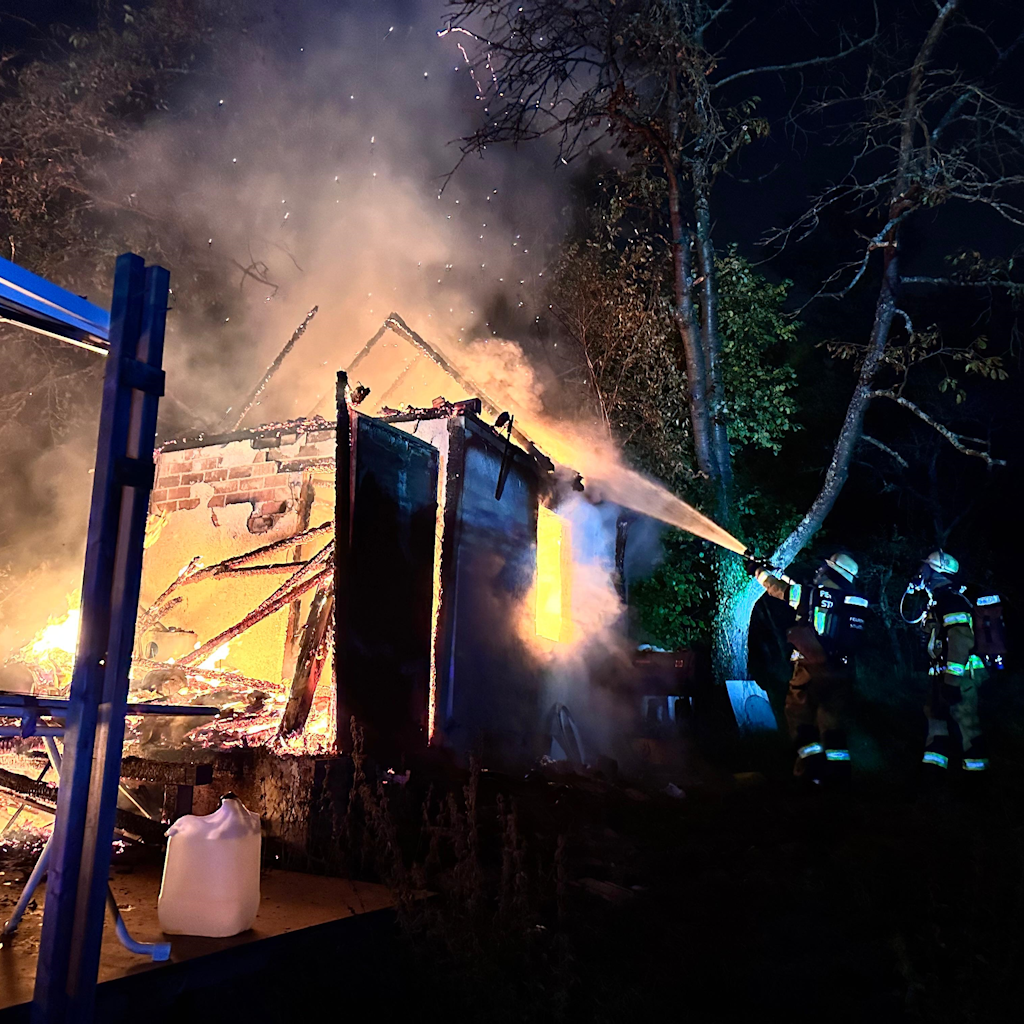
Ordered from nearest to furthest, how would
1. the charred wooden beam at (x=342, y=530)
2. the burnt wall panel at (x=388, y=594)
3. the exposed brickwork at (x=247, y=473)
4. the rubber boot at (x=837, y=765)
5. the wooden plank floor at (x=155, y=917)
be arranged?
the wooden plank floor at (x=155, y=917) → the charred wooden beam at (x=342, y=530) → the burnt wall panel at (x=388, y=594) → the rubber boot at (x=837, y=765) → the exposed brickwork at (x=247, y=473)

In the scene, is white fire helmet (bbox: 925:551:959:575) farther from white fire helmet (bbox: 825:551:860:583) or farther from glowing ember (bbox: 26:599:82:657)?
glowing ember (bbox: 26:599:82:657)

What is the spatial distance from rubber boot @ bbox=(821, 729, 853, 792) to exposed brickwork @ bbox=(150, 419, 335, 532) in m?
6.31

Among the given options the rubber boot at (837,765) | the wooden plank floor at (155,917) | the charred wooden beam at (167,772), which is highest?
the charred wooden beam at (167,772)

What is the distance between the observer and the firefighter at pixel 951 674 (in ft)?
22.7

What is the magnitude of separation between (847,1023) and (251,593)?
761 centimetres

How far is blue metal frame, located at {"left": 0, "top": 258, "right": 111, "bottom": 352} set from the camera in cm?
239

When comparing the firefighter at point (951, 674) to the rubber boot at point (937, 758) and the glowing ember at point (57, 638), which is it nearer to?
the rubber boot at point (937, 758)

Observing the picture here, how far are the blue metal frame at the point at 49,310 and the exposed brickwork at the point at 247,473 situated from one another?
658 cm

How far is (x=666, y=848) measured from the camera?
17.9 feet

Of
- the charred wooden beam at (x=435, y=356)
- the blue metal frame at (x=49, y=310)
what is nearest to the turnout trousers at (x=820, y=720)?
the charred wooden beam at (x=435, y=356)

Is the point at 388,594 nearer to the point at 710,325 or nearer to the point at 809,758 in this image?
the point at 809,758

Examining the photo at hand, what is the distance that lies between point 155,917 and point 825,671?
20.1 feet

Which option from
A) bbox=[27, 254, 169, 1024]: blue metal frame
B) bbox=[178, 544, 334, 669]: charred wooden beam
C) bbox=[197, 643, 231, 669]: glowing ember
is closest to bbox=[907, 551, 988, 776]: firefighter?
bbox=[178, 544, 334, 669]: charred wooden beam

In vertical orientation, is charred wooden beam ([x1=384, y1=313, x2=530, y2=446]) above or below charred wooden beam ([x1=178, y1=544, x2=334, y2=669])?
above
